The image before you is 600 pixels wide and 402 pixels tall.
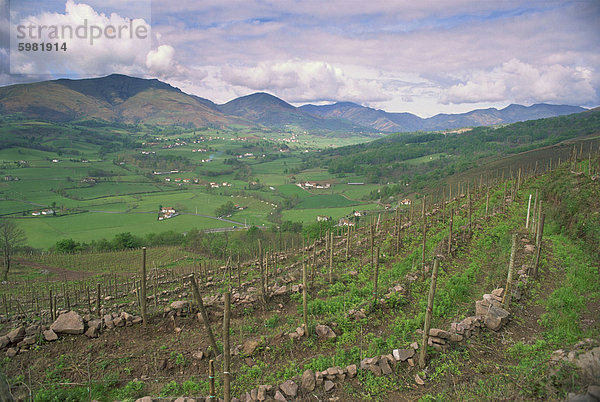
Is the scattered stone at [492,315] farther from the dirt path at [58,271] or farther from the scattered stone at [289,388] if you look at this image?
the dirt path at [58,271]

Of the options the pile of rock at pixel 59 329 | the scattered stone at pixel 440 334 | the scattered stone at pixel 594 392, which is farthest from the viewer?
the pile of rock at pixel 59 329

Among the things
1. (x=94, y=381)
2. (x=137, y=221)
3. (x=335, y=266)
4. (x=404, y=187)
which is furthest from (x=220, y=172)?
(x=94, y=381)

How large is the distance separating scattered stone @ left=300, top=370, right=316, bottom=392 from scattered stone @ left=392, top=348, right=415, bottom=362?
207cm

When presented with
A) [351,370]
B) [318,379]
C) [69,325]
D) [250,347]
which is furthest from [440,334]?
[69,325]

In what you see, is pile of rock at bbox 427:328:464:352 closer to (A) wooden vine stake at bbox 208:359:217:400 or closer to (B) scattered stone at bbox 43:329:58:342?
(A) wooden vine stake at bbox 208:359:217:400

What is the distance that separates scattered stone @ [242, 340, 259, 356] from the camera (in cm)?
844

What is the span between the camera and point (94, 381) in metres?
7.74

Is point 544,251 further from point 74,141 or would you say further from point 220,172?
point 74,141

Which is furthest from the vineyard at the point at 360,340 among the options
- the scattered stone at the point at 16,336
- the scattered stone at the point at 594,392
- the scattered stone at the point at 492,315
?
the scattered stone at the point at 594,392

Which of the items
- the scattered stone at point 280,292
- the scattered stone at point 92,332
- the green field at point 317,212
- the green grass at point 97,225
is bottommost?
the green grass at point 97,225

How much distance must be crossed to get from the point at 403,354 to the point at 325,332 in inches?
95.0

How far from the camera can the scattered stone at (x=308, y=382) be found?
6789mm

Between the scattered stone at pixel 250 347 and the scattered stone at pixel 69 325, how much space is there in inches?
203

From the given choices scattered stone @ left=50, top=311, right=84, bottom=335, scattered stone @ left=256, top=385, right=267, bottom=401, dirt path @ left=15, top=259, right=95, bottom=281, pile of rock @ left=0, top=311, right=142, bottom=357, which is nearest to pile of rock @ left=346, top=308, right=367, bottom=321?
scattered stone @ left=256, top=385, right=267, bottom=401
